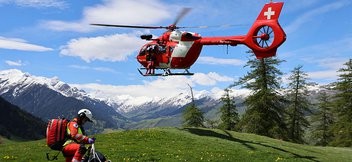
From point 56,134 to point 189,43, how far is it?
2051cm

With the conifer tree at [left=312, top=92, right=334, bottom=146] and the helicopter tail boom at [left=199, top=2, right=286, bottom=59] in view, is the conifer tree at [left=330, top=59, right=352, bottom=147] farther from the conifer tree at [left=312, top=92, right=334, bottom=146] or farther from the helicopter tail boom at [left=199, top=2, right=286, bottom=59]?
the helicopter tail boom at [left=199, top=2, right=286, bottom=59]

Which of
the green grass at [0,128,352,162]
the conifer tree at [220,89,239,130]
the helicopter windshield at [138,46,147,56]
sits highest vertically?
the helicopter windshield at [138,46,147,56]

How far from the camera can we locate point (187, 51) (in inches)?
1219

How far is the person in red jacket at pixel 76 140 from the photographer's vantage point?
11258 mm

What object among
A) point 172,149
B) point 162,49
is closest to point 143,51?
point 162,49

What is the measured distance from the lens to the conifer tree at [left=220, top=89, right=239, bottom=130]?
A: 223 feet

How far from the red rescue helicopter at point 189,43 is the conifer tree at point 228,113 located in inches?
1437

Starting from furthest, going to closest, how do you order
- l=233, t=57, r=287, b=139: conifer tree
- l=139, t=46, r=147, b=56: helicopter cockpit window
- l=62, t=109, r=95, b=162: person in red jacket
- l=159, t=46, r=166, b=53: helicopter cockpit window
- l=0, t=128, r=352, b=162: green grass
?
1. l=233, t=57, r=287, b=139: conifer tree
2. l=139, t=46, r=147, b=56: helicopter cockpit window
3. l=159, t=46, r=166, b=53: helicopter cockpit window
4. l=0, t=128, r=352, b=162: green grass
5. l=62, t=109, r=95, b=162: person in red jacket

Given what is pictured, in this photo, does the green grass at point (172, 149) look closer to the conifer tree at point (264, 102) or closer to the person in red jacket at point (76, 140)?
the person in red jacket at point (76, 140)

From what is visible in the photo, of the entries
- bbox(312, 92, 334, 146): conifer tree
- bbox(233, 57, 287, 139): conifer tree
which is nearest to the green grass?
bbox(233, 57, 287, 139): conifer tree

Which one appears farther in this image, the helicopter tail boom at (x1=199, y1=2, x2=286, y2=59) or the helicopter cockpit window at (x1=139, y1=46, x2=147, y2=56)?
the helicopter cockpit window at (x1=139, y1=46, x2=147, y2=56)

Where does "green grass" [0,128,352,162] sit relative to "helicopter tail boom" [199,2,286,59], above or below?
below

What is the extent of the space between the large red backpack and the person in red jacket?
19cm

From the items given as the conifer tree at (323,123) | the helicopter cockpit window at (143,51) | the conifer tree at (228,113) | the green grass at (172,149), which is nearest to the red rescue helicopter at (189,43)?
the helicopter cockpit window at (143,51)
